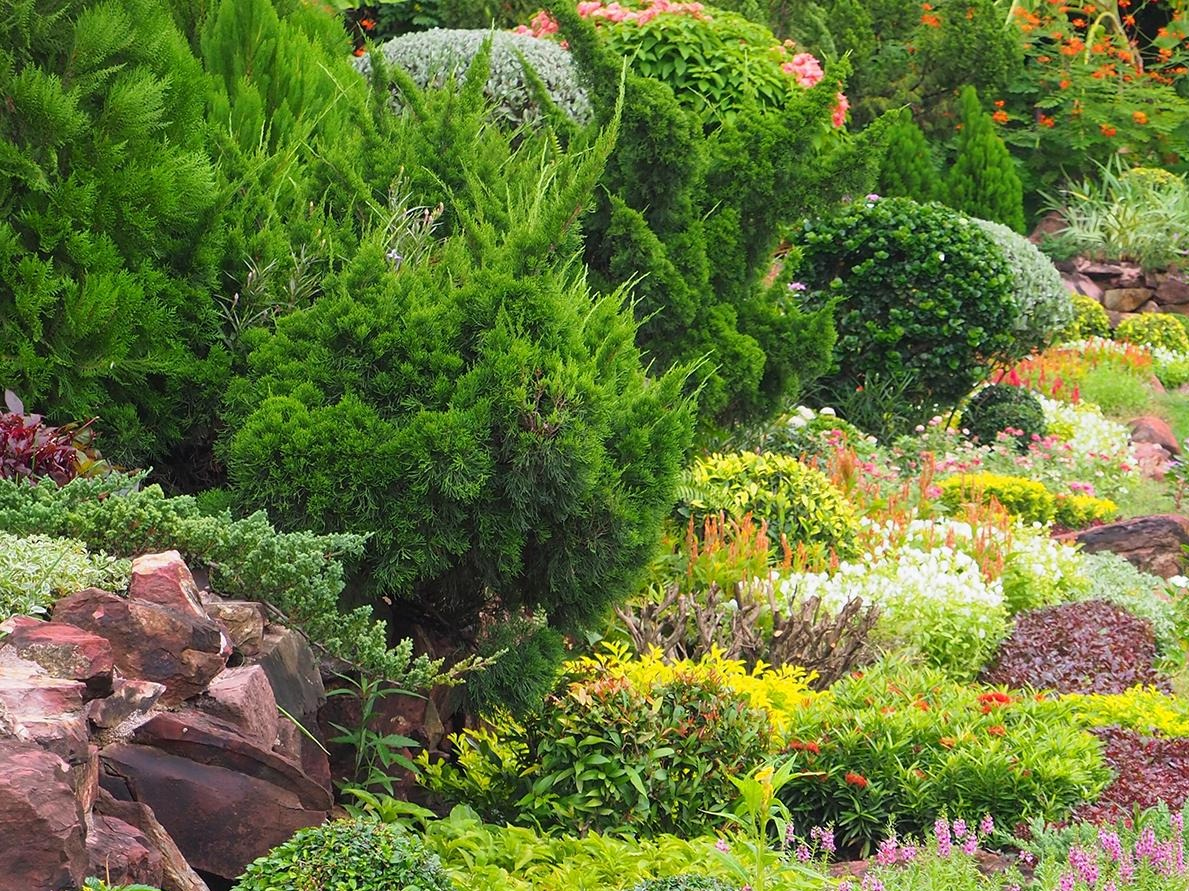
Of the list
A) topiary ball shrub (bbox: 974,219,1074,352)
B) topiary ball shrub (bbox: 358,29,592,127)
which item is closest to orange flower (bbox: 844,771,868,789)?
topiary ball shrub (bbox: 358,29,592,127)

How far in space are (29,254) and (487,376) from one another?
168 centimetres

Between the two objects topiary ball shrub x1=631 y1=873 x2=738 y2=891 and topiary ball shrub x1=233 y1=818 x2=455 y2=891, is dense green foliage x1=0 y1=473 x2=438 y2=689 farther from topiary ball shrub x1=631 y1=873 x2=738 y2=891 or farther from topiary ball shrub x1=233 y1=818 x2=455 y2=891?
topiary ball shrub x1=631 y1=873 x2=738 y2=891

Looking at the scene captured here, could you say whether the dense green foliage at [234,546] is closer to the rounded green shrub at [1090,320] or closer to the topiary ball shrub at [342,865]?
the topiary ball shrub at [342,865]

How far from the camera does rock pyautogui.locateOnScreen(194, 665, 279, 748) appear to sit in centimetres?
336

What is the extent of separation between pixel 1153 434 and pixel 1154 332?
4702 mm

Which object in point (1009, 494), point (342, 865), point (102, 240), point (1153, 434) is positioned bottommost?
point (1153, 434)

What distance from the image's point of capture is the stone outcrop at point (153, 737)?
8.95ft

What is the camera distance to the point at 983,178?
17.4 m

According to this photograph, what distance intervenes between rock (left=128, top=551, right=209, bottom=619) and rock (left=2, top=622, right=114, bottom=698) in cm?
29

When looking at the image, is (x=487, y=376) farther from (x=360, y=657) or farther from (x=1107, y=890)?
(x=1107, y=890)

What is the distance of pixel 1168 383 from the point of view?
48.3ft

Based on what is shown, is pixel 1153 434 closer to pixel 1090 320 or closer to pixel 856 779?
pixel 1090 320

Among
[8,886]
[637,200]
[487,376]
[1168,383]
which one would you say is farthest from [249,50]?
[1168,383]

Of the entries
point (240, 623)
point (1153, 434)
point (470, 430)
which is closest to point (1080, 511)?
point (1153, 434)
